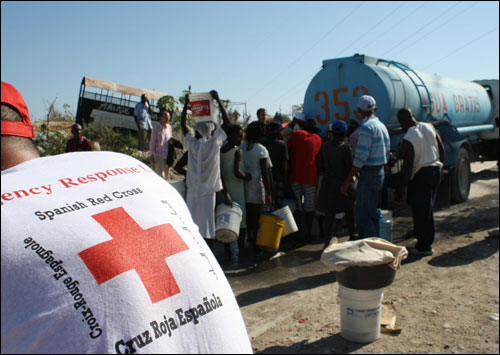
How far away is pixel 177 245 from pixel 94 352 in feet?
1.05

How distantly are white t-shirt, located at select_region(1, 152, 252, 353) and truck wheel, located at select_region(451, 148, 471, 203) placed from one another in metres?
8.32

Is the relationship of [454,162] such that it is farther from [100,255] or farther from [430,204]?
[100,255]

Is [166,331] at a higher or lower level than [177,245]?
lower

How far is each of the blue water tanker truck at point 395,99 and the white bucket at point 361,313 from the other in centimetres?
427

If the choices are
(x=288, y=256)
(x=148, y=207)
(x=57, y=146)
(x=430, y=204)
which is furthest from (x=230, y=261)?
(x=57, y=146)

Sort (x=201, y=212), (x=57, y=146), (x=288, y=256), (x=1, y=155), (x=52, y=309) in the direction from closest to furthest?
(x=52, y=309)
(x=1, y=155)
(x=201, y=212)
(x=288, y=256)
(x=57, y=146)

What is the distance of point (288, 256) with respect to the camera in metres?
5.84

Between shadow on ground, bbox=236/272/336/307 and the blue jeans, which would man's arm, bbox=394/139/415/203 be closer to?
the blue jeans

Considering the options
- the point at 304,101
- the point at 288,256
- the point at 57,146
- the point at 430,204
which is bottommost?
the point at 288,256

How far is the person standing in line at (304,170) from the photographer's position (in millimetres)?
6164

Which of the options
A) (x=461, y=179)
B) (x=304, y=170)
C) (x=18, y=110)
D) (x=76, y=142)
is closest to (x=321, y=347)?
(x=18, y=110)

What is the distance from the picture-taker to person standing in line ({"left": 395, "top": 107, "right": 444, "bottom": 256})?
17.3 feet

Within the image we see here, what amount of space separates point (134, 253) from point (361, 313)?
277 cm

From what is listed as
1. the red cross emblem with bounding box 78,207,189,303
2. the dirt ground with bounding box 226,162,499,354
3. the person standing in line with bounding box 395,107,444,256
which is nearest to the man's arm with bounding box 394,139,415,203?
the person standing in line with bounding box 395,107,444,256
